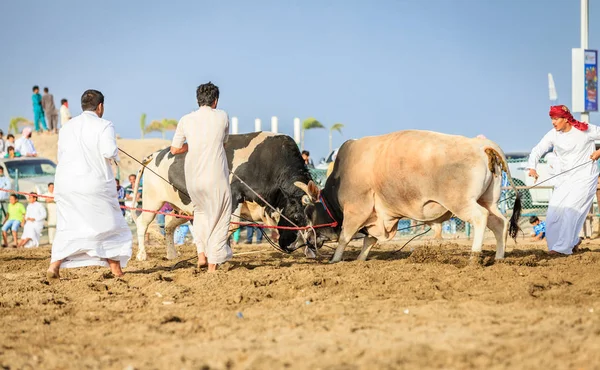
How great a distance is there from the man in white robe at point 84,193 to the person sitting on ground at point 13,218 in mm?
9306

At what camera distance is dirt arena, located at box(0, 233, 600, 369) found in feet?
14.7

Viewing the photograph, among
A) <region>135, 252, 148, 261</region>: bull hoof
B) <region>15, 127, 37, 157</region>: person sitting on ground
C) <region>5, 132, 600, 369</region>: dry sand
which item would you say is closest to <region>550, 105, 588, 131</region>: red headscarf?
<region>5, 132, 600, 369</region>: dry sand

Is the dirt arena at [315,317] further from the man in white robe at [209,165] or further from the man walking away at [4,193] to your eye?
the man walking away at [4,193]

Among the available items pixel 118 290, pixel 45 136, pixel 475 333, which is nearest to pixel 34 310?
pixel 118 290

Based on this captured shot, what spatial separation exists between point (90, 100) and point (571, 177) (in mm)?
6136

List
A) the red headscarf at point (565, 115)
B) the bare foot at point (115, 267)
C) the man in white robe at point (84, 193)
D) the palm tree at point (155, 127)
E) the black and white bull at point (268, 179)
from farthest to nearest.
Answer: the palm tree at point (155, 127) → the black and white bull at point (268, 179) → the red headscarf at point (565, 115) → the bare foot at point (115, 267) → the man in white robe at point (84, 193)

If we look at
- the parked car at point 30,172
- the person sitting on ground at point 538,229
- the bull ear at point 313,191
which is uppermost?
the bull ear at point 313,191

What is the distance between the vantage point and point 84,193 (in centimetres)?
820

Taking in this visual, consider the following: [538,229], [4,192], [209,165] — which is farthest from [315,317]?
[4,192]

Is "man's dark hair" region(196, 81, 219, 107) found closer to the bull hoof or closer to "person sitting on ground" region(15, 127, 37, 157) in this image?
the bull hoof

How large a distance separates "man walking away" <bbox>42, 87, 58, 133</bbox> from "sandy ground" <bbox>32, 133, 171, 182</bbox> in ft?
5.35

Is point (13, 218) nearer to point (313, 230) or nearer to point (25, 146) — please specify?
point (25, 146)

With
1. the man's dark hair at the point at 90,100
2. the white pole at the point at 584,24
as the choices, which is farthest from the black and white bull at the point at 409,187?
Answer: the white pole at the point at 584,24

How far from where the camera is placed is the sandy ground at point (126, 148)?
3412 centimetres
